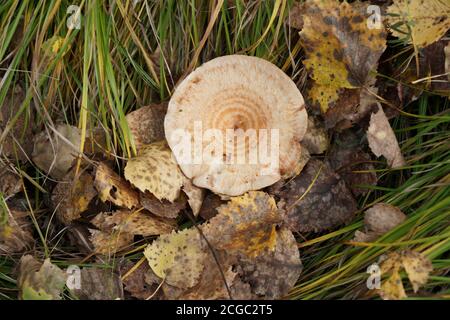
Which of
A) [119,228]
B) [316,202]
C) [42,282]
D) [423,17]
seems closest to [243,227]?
[316,202]

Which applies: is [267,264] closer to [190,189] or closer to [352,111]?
[190,189]

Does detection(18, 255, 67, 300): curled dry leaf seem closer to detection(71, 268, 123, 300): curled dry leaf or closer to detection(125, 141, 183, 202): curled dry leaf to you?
detection(71, 268, 123, 300): curled dry leaf

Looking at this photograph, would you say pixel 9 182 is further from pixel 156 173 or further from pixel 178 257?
pixel 178 257

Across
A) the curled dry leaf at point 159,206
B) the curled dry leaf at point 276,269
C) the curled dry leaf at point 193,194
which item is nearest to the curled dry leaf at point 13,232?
the curled dry leaf at point 159,206

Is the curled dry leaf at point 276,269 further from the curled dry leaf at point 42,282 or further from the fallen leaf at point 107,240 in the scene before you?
the curled dry leaf at point 42,282

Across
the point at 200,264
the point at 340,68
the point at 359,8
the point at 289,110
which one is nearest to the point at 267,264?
the point at 200,264

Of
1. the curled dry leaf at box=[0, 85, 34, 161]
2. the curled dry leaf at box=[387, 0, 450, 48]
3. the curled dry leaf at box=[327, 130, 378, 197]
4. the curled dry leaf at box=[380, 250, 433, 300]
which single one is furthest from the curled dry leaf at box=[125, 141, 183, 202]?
the curled dry leaf at box=[387, 0, 450, 48]
